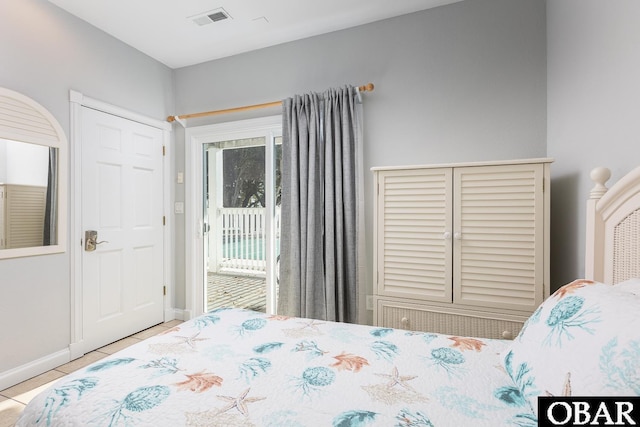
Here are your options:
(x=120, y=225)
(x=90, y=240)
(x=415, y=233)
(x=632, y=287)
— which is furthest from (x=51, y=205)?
(x=632, y=287)

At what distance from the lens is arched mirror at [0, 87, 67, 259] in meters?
2.17

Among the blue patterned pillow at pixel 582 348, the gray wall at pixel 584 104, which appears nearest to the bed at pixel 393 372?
the blue patterned pillow at pixel 582 348

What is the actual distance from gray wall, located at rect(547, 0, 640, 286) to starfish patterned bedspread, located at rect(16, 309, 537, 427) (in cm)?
102

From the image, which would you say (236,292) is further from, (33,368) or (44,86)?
(44,86)

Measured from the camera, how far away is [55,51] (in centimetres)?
248

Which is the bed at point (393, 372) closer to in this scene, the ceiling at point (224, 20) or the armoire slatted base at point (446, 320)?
the armoire slatted base at point (446, 320)

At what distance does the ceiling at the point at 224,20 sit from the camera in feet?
8.14

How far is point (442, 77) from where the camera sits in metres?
2.52

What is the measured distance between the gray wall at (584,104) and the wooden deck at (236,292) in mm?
2422

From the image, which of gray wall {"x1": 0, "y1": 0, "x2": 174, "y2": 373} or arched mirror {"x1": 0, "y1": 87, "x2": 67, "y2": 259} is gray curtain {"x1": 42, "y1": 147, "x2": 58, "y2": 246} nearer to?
arched mirror {"x1": 0, "y1": 87, "x2": 67, "y2": 259}

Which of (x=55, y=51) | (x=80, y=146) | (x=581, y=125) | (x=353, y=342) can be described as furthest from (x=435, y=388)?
(x=55, y=51)

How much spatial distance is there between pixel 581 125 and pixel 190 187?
3208 millimetres

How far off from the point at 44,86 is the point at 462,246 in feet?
10.1

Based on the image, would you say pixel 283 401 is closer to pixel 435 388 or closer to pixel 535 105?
pixel 435 388
